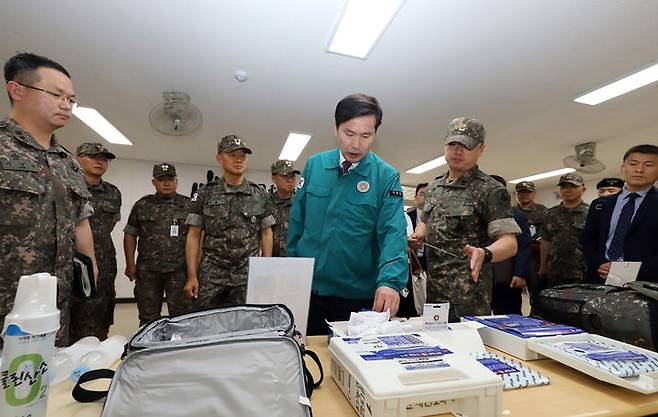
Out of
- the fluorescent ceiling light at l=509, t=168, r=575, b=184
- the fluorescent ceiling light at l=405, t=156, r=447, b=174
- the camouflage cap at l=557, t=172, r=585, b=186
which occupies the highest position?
the fluorescent ceiling light at l=509, t=168, r=575, b=184

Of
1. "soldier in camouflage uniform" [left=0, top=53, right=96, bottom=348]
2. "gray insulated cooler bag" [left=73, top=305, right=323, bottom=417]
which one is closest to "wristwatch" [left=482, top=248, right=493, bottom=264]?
"gray insulated cooler bag" [left=73, top=305, right=323, bottom=417]

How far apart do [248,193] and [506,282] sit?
2548 millimetres

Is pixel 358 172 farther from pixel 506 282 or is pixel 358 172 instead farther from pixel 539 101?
pixel 539 101

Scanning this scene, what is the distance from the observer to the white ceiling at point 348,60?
234 cm

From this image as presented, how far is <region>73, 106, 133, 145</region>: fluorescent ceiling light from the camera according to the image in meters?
4.33

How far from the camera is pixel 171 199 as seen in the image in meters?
3.57

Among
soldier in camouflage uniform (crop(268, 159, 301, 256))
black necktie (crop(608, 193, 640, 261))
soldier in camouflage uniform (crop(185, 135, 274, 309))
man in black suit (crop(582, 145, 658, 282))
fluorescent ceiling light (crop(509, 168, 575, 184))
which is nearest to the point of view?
man in black suit (crop(582, 145, 658, 282))

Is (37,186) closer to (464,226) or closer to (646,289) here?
(464,226)

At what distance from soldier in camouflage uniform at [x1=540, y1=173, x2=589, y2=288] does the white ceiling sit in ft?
3.44

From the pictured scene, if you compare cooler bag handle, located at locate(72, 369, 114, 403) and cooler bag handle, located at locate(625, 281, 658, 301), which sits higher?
cooler bag handle, located at locate(625, 281, 658, 301)

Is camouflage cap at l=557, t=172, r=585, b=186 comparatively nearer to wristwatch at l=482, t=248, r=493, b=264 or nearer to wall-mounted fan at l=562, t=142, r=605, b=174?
wall-mounted fan at l=562, t=142, r=605, b=174

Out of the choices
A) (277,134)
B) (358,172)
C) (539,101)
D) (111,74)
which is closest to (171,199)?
(111,74)

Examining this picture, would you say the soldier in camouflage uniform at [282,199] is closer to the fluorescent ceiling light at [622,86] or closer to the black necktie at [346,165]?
the black necktie at [346,165]

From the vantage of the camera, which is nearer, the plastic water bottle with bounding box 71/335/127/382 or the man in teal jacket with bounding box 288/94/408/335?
the plastic water bottle with bounding box 71/335/127/382
